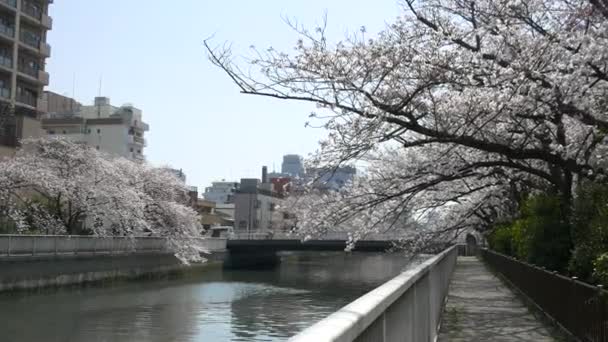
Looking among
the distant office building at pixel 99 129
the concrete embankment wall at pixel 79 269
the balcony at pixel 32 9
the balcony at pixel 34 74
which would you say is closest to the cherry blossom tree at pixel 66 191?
the concrete embankment wall at pixel 79 269

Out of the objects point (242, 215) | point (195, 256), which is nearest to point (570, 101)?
point (195, 256)

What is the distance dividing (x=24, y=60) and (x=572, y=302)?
54.2m

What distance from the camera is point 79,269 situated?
34125mm

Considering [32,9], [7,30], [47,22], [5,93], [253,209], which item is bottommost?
[253,209]

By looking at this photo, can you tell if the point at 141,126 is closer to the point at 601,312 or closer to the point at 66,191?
the point at 66,191

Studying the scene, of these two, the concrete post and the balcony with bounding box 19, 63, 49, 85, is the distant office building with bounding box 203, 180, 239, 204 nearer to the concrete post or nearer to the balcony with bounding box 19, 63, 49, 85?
the balcony with bounding box 19, 63, 49, 85

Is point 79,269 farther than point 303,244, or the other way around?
point 303,244

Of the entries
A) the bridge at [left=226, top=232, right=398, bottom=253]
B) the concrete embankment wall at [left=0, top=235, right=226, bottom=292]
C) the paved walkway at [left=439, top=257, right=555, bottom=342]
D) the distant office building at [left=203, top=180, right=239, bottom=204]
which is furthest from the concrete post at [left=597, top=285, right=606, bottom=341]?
the distant office building at [left=203, top=180, right=239, bottom=204]

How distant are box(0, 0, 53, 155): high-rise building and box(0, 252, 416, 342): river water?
17.5m

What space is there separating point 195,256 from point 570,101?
39014 millimetres

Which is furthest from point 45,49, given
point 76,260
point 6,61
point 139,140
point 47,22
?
point 139,140

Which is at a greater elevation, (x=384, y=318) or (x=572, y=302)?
(x=384, y=318)

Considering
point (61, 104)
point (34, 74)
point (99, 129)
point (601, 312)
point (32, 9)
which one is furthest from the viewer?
point (61, 104)

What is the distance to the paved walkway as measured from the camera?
34.9ft
